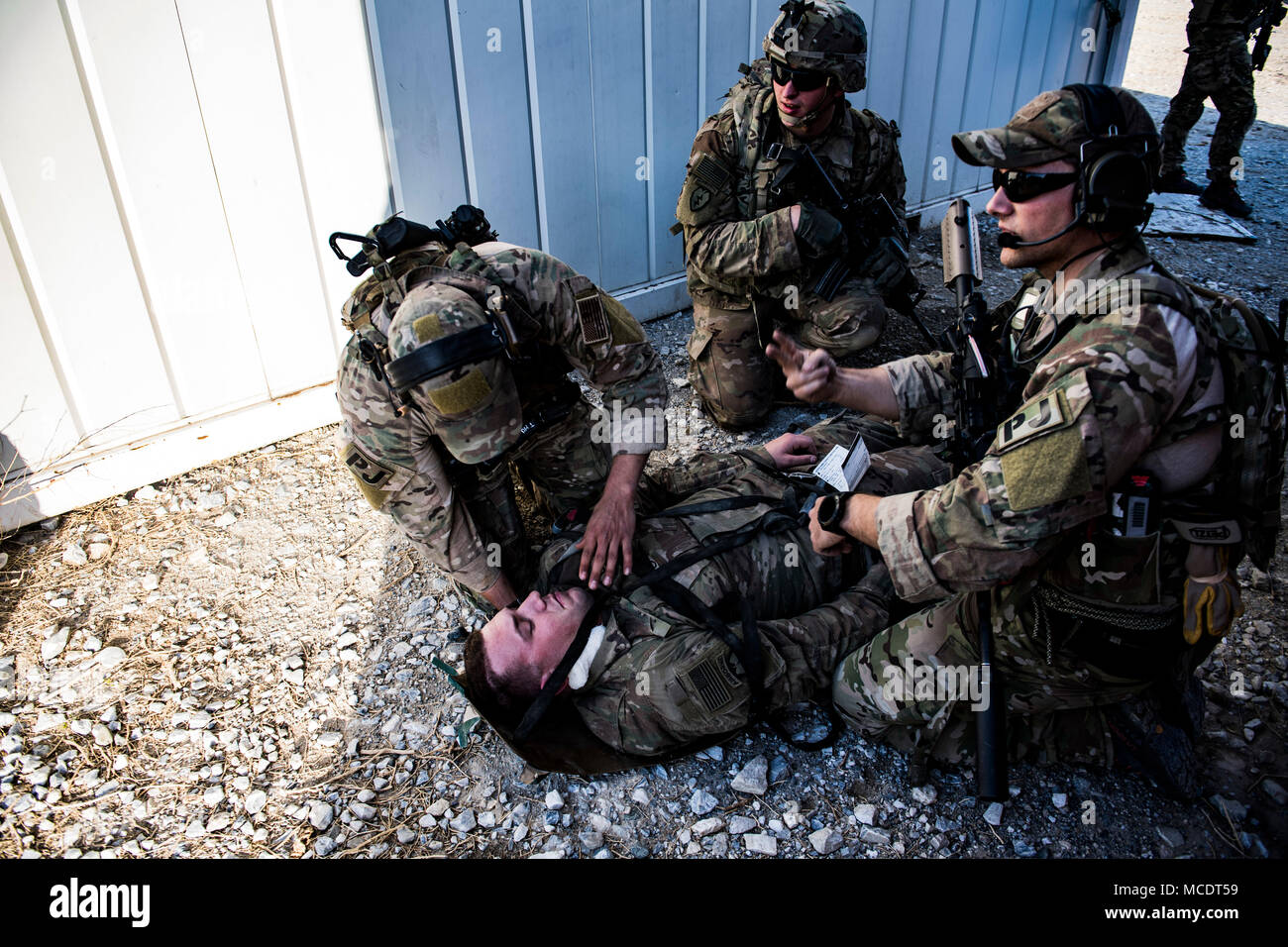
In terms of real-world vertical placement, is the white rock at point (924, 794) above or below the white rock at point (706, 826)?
above

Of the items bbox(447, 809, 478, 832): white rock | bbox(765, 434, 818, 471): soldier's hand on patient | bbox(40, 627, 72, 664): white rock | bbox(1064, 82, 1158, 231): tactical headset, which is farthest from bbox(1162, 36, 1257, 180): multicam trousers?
bbox(40, 627, 72, 664): white rock

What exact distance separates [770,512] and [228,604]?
219 centimetres

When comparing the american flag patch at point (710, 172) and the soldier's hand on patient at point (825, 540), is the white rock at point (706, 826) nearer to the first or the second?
the soldier's hand on patient at point (825, 540)

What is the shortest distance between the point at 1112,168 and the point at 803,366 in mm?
966

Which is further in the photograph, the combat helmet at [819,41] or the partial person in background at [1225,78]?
the partial person in background at [1225,78]

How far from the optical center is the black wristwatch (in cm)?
236

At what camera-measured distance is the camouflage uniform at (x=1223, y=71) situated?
6.89 meters

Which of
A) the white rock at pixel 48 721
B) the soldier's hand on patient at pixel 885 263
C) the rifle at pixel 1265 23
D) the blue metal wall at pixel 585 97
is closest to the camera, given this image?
the white rock at pixel 48 721

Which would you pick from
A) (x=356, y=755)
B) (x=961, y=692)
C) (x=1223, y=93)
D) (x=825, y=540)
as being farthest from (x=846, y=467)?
(x=1223, y=93)

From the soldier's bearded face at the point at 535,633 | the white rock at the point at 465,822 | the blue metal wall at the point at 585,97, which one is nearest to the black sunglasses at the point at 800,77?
the blue metal wall at the point at 585,97

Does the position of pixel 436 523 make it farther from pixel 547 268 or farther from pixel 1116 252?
pixel 1116 252

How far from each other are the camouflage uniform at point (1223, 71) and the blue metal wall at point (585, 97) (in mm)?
2038

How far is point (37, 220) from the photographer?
11.3ft

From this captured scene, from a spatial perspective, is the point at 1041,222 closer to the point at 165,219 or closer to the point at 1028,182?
the point at 1028,182
